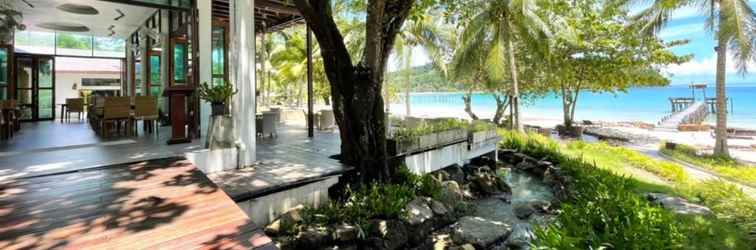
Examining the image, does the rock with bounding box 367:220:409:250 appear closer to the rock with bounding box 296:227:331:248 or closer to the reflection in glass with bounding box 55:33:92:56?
the rock with bounding box 296:227:331:248

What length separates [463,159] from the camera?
908cm

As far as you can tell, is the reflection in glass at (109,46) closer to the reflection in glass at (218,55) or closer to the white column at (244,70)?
the reflection in glass at (218,55)

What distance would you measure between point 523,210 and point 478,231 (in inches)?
59.8

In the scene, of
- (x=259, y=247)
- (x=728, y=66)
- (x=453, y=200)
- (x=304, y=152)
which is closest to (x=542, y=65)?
(x=728, y=66)

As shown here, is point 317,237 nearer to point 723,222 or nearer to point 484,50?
point 723,222

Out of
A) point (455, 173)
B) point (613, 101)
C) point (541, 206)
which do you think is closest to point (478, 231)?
point (541, 206)

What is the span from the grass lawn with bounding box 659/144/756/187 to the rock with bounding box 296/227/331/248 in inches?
371

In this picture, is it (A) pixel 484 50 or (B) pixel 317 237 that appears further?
(A) pixel 484 50

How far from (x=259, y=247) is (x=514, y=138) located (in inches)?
415

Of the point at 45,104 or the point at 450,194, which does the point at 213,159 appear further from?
the point at 45,104

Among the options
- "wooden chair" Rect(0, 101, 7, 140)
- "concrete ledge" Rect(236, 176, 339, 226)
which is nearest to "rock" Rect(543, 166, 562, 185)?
"concrete ledge" Rect(236, 176, 339, 226)

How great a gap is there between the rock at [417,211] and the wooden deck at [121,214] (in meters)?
2.66

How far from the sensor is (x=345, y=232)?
4781 millimetres

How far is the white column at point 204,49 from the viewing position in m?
7.57
